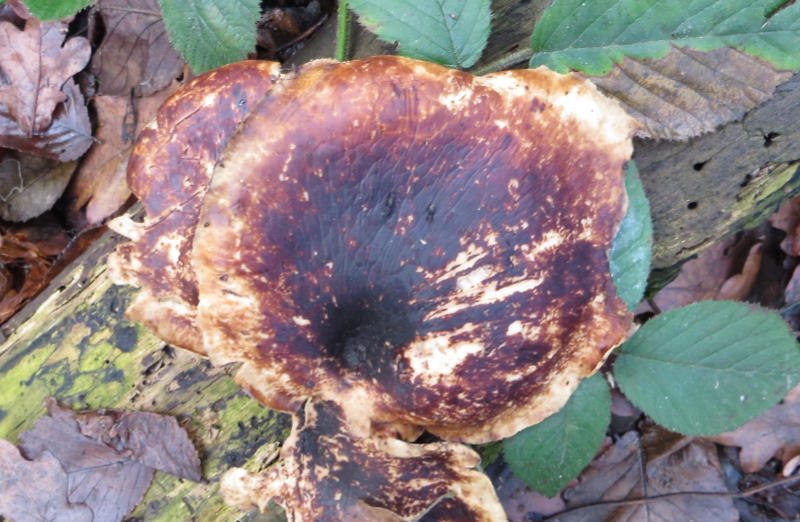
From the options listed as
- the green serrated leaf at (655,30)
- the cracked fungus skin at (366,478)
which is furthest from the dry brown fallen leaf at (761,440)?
the green serrated leaf at (655,30)

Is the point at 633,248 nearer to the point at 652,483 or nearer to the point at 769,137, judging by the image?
the point at 769,137

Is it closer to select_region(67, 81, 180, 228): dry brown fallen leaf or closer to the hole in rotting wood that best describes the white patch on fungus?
the hole in rotting wood

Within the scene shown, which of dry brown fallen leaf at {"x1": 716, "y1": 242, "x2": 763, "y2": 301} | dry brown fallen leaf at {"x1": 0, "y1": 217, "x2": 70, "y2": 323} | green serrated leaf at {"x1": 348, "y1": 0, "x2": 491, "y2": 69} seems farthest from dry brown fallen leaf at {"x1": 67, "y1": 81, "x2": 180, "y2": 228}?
dry brown fallen leaf at {"x1": 716, "y1": 242, "x2": 763, "y2": 301}

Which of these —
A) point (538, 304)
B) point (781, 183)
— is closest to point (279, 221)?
point (538, 304)

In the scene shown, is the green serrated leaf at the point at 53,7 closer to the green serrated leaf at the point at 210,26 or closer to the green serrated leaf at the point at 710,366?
the green serrated leaf at the point at 210,26

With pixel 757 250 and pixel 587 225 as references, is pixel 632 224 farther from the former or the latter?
pixel 757 250
